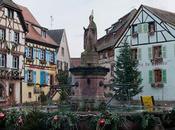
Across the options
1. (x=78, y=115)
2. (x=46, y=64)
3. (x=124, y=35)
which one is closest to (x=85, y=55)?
(x=78, y=115)

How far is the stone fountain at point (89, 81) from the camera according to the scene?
18.2 metres

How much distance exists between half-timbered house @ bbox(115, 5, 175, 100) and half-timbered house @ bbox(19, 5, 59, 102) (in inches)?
408

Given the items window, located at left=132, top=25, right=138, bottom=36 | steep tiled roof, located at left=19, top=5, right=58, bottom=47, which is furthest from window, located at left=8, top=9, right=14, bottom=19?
window, located at left=132, top=25, right=138, bottom=36

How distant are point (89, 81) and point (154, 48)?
25.2m

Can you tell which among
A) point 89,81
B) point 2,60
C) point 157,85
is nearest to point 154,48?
point 157,85

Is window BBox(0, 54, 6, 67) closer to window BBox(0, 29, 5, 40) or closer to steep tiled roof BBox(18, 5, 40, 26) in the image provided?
window BBox(0, 29, 5, 40)

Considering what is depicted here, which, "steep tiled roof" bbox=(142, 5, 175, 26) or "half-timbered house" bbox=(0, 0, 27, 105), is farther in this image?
"steep tiled roof" bbox=(142, 5, 175, 26)

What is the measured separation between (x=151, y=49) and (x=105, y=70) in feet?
82.0

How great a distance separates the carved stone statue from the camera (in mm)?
18953

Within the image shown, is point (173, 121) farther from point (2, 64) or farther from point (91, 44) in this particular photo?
point (2, 64)

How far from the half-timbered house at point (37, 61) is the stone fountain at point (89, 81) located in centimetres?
2585

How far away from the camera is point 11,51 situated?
136 feet

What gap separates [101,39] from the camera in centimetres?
5634

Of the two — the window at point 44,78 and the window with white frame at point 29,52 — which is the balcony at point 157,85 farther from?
the window with white frame at point 29,52
